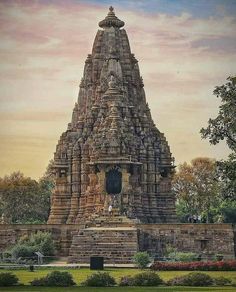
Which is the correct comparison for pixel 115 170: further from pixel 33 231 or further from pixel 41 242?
pixel 41 242

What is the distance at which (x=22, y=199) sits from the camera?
57688 mm

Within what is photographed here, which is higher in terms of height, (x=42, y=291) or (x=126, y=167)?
(x=126, y=167)

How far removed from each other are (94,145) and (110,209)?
450cm

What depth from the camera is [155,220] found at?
1641 inches

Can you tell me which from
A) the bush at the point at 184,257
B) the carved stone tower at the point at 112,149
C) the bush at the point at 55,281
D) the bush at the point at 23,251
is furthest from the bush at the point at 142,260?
the carved stone tower at the point at 112,149

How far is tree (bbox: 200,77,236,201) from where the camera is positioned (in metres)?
25.7

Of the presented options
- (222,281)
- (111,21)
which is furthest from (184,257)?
(111,21)

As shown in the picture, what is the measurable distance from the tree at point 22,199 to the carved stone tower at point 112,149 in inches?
529

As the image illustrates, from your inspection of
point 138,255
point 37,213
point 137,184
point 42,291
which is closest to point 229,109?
point 138,255

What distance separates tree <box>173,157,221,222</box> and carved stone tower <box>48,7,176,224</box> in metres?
12.2

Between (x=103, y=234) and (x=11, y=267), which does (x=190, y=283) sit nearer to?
(x=11, y=267)

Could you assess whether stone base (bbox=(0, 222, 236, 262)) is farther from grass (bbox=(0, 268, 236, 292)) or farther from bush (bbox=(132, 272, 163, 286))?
bush (bbox=(132, 272, 163, 286))

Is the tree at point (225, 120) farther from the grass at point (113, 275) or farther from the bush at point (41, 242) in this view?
the bush at point (41, 242)

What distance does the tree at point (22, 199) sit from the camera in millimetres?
57000
